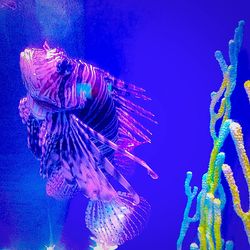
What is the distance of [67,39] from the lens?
8.72 ft

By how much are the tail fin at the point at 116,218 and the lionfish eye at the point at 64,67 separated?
32.7 inches

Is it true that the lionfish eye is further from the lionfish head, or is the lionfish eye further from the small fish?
the small fish

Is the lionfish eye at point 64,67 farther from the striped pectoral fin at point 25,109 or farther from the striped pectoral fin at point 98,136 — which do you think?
the striped pectoral fin at point 25,109

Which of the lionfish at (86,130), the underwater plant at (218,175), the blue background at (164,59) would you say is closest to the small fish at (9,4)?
the blue background at (164,59)

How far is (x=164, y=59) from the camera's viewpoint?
2.64 meters

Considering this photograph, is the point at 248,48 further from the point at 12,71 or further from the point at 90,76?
the point at 12,71

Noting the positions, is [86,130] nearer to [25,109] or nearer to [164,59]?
[25,109]

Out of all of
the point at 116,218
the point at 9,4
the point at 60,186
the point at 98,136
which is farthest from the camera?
the point at 9,4

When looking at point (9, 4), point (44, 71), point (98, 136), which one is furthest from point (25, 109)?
point (9, 4)

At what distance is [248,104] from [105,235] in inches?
50.3

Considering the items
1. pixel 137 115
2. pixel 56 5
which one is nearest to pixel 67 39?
pixel 56 5

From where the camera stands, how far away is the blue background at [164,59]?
2553 mm

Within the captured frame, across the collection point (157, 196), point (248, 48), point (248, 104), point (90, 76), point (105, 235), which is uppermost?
point (248, 48)

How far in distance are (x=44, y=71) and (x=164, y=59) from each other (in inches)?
34.3
